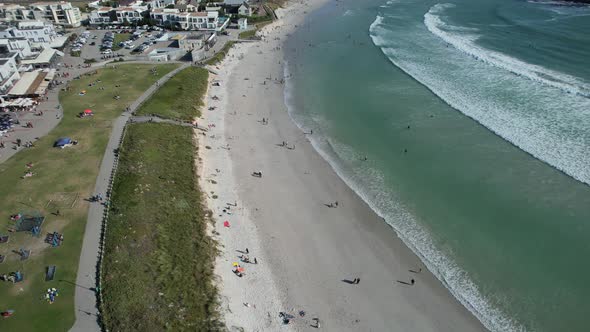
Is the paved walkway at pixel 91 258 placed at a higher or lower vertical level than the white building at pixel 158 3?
lower

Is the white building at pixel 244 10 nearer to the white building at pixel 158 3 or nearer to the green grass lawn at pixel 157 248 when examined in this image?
the white building at pixel 158 3

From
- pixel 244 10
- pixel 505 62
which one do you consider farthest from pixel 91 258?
pixel 244 10

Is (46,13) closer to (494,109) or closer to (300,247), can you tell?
(300,247)

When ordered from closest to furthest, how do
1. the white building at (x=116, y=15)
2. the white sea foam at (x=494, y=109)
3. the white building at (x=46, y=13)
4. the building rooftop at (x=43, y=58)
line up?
the white sea foam at (x=494, y=109) → the building rooftop at (x=43, y=58) → the white building at (x=46, y=13) → the white building at (x=116, y=15)

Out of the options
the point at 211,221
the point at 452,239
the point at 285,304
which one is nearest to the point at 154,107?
the point at 211,221

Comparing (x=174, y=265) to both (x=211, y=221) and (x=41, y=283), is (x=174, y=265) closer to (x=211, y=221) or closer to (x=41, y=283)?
(x=211, y=221)

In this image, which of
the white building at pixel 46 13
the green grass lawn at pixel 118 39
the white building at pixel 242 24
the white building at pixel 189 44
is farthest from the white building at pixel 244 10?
the white building at pixel 46 13

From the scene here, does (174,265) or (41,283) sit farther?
(174,265)

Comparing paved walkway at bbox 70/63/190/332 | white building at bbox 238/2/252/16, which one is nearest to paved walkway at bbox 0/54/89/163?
paved walkway at bbox 70/63/190/332
